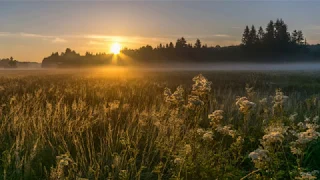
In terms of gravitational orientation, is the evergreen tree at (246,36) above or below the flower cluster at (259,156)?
above

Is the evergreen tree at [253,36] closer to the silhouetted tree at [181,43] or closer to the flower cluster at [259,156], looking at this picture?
the silhouetted tree at [181,43]

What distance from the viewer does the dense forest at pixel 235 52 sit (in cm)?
9262

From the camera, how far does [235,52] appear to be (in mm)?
103125

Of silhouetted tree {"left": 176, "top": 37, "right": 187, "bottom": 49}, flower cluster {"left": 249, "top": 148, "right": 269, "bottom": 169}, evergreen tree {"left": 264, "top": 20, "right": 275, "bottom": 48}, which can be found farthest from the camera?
silhouetted tree {"left": 176, "top": 37, "right": 187, "bottom": 49}

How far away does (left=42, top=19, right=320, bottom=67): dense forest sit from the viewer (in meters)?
92.6

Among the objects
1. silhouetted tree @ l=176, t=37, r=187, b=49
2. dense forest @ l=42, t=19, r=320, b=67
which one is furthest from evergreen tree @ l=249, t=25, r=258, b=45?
silhouetted tree @ l=176, t=37, r=187, b=49

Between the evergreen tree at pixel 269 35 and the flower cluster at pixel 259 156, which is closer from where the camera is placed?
the flower cluster at pixel 259 156

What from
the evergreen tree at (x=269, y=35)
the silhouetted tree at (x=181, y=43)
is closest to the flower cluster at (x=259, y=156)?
the evergreen tree at (x=269, y=35)

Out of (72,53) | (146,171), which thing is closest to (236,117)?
(146,171)

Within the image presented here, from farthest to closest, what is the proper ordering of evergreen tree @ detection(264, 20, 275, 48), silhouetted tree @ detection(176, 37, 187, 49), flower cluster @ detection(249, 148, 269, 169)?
1. silhouetted tree @ detection(176, 37, 187, 49)
2. evergreen tree @ detection(264, 20, 275, 48)
3. flower cluster @ detection(249, 148, 269, 169)

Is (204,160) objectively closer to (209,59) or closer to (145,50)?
(209,59)

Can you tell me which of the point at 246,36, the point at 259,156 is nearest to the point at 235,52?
the point at 246,36

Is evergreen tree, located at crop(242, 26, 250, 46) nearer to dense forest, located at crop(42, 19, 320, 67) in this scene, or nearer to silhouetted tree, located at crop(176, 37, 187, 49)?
dense forest, located at crop(42, 19, 320, 67)

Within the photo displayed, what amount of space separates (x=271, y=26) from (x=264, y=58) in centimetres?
880
